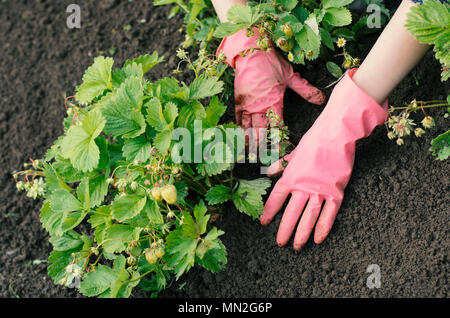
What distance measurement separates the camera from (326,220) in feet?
4.80

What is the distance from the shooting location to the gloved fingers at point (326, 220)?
1.46m

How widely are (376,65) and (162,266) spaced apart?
888mm

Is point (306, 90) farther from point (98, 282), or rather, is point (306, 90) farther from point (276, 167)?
point (98, 282)

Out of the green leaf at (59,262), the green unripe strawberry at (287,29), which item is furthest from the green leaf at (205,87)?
the green leaf at (59,262)

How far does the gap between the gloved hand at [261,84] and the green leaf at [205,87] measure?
10.8 inches

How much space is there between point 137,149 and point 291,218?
52 centimetres

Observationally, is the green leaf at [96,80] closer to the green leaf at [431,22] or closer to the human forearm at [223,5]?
the human forearm at [223,5]

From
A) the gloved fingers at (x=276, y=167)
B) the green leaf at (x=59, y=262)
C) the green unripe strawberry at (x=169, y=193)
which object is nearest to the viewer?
the green unripe strawberry at (x=169, y=193)

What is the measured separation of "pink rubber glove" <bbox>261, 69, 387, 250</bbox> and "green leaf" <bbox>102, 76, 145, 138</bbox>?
50 centimetres

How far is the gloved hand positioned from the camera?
163cm

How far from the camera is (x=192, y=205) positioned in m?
1.62

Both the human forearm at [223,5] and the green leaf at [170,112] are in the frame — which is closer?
the green leaf at [170,112]

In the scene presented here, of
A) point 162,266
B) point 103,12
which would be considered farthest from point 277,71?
point 103,12

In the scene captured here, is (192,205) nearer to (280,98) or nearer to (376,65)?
(280,98)
